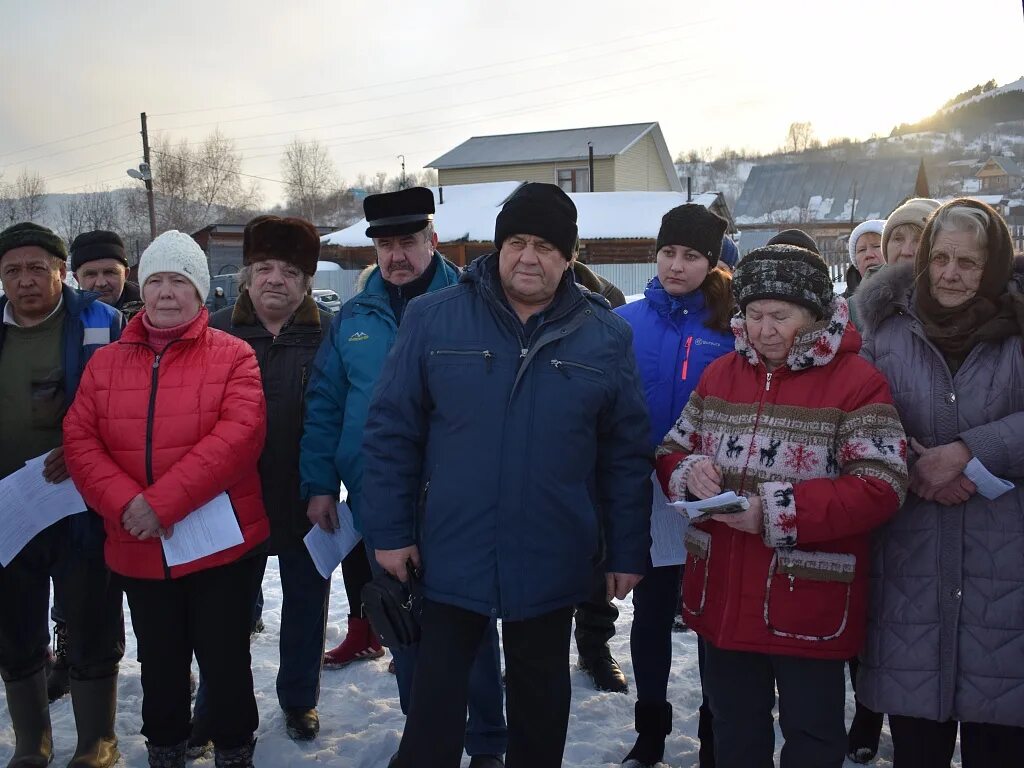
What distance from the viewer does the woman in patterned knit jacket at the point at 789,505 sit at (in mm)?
2291

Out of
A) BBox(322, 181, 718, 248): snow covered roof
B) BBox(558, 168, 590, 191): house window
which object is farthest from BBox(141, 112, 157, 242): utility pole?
BBox(558, 168, 590, 191): house window

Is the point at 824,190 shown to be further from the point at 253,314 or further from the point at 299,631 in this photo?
the point at 299,631

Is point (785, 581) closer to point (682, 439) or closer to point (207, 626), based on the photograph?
point (682, 439)

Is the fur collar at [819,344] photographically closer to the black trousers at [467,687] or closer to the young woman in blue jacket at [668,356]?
the young woman in blue jacket at [668,356]

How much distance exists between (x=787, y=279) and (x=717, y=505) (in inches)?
29.3

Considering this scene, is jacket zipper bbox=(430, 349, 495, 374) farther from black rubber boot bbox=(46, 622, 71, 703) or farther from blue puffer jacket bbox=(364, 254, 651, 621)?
black rubber boot bbox=(46, 622, 71, 703)

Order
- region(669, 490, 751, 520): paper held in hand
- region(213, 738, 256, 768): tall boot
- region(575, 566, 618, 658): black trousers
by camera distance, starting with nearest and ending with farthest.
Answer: region(669, 490, 751, 520): paper held in hand < region(213, 738, 256, 768): tall boot < region(575, 566, 618, 658): black trousers

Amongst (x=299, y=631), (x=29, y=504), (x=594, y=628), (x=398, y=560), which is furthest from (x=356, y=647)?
(x=398, y=560)

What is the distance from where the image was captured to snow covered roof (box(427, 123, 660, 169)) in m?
38.1

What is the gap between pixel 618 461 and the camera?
2.65m

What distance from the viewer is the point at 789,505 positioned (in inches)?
89.7

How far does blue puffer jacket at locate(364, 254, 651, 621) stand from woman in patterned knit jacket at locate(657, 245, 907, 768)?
1.01ft

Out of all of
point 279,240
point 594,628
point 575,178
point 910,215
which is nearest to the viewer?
point 279,240

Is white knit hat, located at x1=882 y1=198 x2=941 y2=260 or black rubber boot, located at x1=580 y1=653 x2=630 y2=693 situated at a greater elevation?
white knit hat, located at x1=882 y1=198 x2=941 y2=260
